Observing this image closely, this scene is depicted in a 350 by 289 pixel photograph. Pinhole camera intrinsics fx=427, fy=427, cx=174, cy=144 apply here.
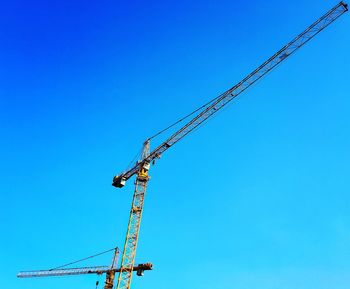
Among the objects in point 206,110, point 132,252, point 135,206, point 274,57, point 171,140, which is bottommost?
point 132,252

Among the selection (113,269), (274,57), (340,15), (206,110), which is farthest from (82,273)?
(340,15)

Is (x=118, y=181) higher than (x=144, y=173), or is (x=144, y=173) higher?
(x=118, y=181)

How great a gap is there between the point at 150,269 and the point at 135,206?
9.75m

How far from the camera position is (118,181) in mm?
61594

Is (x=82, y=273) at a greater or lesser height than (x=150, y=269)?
greater

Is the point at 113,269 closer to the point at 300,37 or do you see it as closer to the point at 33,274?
the point at 33,274

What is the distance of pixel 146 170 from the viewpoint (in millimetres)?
59156

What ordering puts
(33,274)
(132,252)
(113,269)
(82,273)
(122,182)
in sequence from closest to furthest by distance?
1. (132,252)
2. (122,182)
3. (113,269)
4. (82,273)
5. (33,274)

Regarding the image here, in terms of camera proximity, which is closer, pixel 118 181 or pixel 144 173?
pixel 144 173

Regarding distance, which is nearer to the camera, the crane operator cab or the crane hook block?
the crane operator cab

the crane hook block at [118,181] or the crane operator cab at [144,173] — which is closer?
the crane operator cab at [144,173]

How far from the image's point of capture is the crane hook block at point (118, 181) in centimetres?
6150

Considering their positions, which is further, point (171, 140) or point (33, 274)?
point (33, 274)

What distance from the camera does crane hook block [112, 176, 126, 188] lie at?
61.5 m
